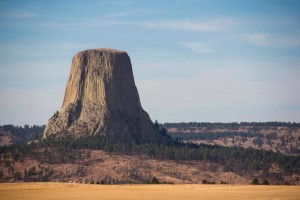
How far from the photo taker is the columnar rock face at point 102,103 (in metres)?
173

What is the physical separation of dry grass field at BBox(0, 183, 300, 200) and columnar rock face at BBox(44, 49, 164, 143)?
84.0 metres

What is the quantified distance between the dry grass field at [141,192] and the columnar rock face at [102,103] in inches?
3308

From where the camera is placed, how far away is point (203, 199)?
6888cm

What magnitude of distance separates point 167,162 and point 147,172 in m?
15.7

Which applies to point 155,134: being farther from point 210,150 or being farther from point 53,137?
point 53,137

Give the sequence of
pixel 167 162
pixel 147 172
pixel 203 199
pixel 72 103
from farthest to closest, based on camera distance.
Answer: pixel 72 103
pixel 167 162
pixel 147 172
pixel 203 199

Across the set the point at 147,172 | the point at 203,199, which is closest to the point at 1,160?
the point at 147,172

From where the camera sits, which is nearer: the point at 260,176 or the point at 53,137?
the point at 260,176

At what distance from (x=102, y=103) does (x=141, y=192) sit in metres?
102

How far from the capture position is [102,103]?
178m

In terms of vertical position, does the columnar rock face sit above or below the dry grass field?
above

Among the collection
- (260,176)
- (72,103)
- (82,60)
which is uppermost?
(82,60)

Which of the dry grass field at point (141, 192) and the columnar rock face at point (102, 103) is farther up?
the columnar rock face at point (102, 103)

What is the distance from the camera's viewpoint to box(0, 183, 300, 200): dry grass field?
71125 mm
